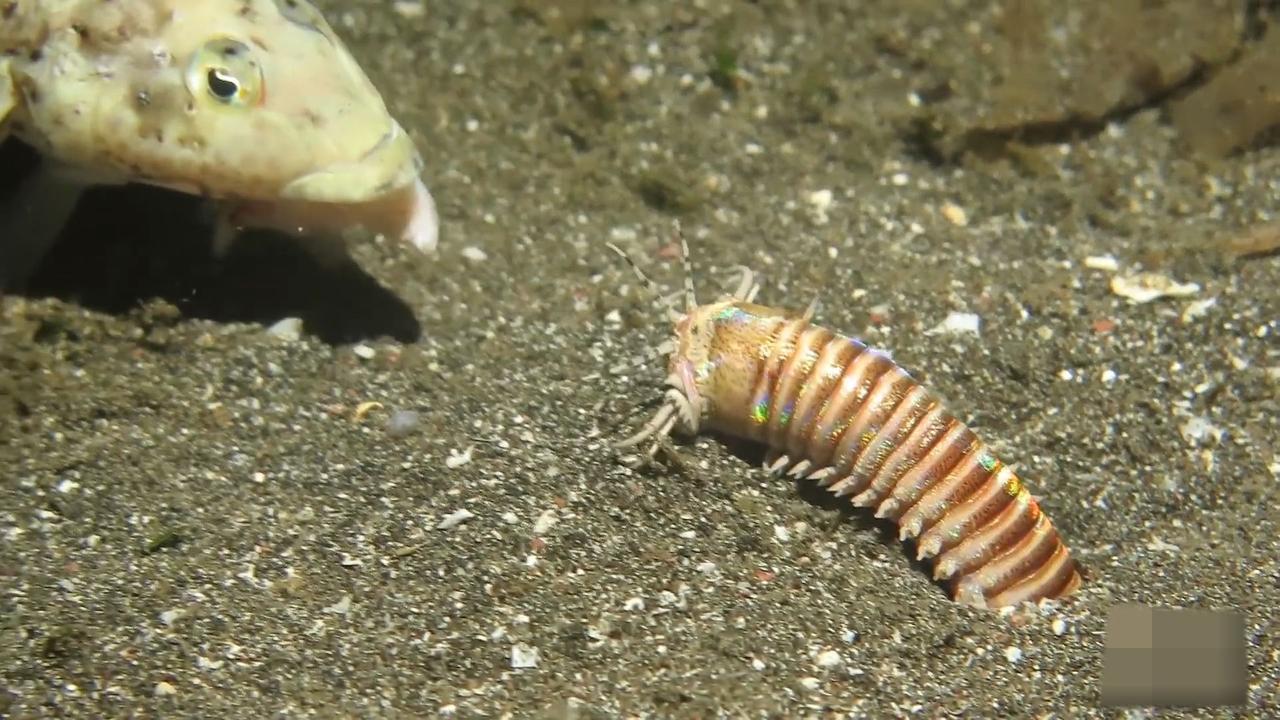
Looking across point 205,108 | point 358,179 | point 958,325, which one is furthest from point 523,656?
point 958,325

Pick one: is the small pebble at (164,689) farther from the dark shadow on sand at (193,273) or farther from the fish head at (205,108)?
the fish head at (205,108)

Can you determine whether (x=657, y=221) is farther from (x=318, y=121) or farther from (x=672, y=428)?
(x=318, y=121)

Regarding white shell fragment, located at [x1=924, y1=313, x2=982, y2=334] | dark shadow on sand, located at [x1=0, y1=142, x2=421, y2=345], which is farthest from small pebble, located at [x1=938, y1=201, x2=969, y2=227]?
dark shadow on sand, located at [x1=0, y1=142, x2=421, y2=345]

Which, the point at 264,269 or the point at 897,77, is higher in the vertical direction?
the point at 897,77

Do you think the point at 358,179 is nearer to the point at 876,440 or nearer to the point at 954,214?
the point at 876,440

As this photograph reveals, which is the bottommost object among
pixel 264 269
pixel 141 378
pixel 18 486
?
pixel 18 486

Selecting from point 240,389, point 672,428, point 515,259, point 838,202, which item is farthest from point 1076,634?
point 240,389
